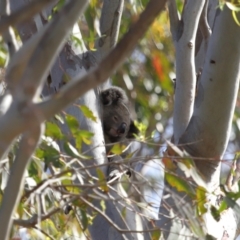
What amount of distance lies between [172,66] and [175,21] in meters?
2.67

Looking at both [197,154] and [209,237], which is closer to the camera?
[209,237]

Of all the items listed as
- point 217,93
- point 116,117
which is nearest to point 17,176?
point 217,93

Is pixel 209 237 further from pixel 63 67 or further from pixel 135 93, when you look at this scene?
pixel 135 93

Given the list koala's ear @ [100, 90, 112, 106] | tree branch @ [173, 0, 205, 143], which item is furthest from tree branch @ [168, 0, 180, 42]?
koala's ear @ [100, 90, 112, 106]

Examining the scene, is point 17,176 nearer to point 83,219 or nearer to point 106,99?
point 83,219

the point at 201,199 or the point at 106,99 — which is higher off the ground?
the point at 106,99

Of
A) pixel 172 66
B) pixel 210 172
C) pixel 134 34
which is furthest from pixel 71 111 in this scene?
pixel 172 66

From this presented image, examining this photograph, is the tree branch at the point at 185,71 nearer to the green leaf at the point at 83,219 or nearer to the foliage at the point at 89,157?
the foliage at the point at 89,157

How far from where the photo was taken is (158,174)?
112 inches

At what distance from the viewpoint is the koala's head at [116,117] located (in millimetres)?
4359

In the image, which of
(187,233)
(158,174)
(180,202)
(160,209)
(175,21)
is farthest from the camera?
(175,21)

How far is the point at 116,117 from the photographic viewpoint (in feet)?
15.1

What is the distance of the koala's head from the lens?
436 cm

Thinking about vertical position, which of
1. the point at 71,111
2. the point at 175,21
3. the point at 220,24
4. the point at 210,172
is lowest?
the point at 210,172
